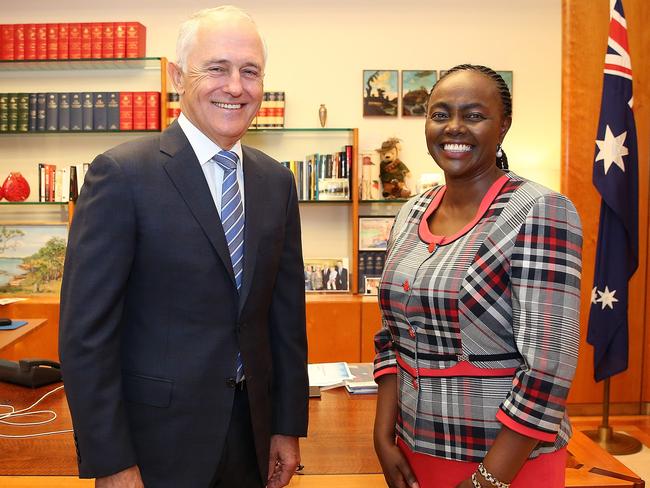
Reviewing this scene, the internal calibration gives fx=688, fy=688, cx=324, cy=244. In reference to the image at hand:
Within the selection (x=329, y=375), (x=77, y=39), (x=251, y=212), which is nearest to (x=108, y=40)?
(x=77, y=39)

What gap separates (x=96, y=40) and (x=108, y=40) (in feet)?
0.26

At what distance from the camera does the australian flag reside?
3770 millimetres

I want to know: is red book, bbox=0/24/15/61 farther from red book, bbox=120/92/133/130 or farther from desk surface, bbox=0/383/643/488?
desk surface, bbox=0/383/643/488

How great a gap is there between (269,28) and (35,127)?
180 cm

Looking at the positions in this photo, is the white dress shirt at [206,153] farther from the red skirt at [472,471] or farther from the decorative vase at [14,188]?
the decorative vase at [14,188]

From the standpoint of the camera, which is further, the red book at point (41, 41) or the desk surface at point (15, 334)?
the red book at point (41, 41)

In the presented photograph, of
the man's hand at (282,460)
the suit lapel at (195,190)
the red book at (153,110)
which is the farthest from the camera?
the red book at (153,110)

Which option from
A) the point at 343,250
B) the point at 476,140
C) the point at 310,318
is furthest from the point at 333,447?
the point at 343,250

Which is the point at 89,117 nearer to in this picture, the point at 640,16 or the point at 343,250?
the point at 343,250

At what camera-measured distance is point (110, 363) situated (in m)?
1.40

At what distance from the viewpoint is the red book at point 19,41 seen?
4824 mm

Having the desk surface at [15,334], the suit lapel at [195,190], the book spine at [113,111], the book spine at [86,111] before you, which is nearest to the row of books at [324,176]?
the book spine at [113,111]

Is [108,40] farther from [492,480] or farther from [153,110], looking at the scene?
[492,480]

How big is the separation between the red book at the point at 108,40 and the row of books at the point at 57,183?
0.83 m
